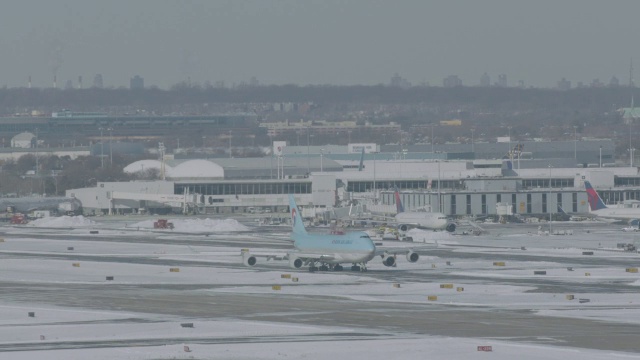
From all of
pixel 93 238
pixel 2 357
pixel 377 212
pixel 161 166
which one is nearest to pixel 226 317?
pixel 2 357

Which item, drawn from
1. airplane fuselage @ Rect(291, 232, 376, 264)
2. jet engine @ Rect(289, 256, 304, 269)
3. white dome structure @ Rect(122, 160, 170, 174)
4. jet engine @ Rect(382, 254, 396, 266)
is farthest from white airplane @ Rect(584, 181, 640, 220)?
white dome structure @ Rect(122, 160, 170, 174)

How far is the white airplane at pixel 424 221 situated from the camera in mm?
111312

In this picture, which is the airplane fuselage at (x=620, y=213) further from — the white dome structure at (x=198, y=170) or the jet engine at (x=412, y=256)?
the white dome structure at (x=198, y=170)

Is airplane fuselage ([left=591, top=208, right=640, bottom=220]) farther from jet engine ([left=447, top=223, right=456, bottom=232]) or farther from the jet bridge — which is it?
the jet bridge

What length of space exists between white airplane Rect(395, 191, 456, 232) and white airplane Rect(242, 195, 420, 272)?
121ft

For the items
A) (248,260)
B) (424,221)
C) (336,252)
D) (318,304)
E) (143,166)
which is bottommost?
(424,221)

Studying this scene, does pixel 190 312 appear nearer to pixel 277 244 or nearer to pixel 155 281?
pixel 155 281

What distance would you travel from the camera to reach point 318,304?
55.5 meters

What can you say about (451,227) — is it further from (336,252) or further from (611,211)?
(336,252)

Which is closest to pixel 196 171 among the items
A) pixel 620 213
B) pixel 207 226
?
pixel 207 226

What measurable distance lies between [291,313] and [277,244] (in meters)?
43.2

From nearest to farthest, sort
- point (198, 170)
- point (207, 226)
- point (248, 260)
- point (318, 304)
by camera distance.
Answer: point (318, 304), point (248, 260), point (207, 226), point (198, 170)

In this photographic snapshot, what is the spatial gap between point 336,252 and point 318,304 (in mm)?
15787

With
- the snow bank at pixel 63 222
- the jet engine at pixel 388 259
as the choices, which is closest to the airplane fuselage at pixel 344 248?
the jet engine at pixel 388 259
